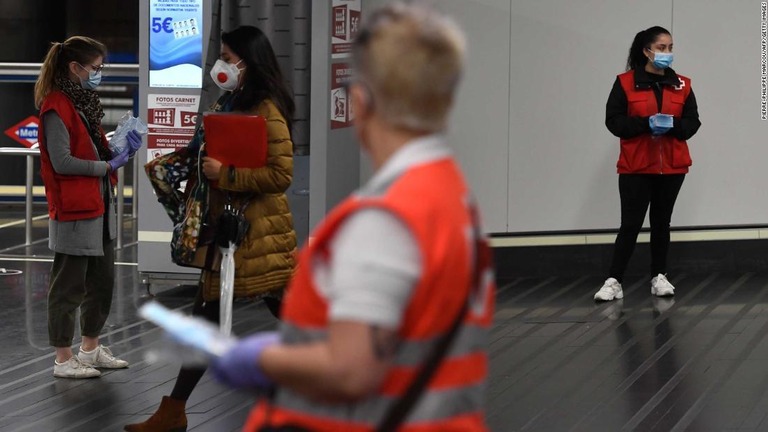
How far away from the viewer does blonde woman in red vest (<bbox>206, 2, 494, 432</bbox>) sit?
78.8 inches

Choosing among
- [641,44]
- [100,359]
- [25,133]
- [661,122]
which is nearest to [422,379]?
[100,359]

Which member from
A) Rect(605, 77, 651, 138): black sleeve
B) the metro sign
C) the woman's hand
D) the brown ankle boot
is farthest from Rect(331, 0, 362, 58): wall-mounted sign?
the metro sign

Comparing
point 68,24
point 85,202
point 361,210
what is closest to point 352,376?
point 361,210

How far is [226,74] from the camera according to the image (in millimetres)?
5520

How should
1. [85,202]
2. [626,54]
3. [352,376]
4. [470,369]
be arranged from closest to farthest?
[352,376]
[470,369]
[85,202]
[626,54]

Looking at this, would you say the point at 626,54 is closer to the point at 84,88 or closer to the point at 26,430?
the point at 84,88

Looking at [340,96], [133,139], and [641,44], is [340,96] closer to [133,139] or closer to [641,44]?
[641,44]

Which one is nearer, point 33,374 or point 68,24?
point 33,374

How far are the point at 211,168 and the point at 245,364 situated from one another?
3.34m

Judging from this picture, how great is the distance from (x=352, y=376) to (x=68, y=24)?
16.3 metres

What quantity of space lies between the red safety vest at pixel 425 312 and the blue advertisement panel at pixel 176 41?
712 centimetres

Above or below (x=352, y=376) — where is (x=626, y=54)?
above

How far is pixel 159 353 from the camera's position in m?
2.29

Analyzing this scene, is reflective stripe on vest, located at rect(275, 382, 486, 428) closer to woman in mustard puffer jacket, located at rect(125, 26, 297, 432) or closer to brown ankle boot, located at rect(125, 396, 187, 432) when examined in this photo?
woman in mustard puffer jacket, located at rect(125, 26, 297, 432)
